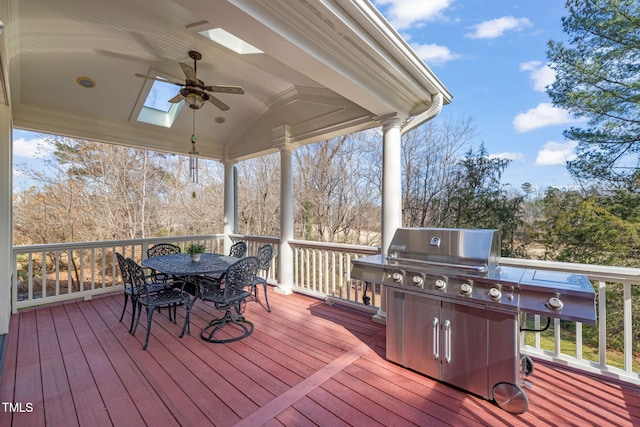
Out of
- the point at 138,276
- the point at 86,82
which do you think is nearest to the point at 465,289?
the point at 138,276

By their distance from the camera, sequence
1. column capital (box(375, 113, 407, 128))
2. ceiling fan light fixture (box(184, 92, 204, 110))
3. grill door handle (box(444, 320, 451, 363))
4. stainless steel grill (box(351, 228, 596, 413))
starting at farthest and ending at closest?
column capital (box(375, 113, 407, 128)) → ceiling fan light fixture (box(184, 92, 204, 110)) → grill door handle (box(444, 320, 451, 363)) → stainless steel grill (box(351, 228, 596, 413))

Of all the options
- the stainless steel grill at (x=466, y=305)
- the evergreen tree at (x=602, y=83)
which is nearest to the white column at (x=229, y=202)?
the stainless steel grill at (x=466, y=305)

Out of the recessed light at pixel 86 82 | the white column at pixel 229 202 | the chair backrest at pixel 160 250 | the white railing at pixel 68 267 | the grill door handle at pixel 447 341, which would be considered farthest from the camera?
the white column at pixel 229 202

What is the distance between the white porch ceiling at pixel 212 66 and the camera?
6.40 feet

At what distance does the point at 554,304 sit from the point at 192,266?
3540 mm

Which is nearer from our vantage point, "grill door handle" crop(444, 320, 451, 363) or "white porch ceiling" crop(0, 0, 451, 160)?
"white porch ceiling" crop(0, 0, 451, 160)

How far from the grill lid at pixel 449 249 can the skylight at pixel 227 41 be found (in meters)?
2.78

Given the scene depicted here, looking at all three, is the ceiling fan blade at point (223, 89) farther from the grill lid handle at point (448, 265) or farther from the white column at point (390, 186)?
the grill lid handle at point (448, 265)

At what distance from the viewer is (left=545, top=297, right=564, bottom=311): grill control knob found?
163 cm

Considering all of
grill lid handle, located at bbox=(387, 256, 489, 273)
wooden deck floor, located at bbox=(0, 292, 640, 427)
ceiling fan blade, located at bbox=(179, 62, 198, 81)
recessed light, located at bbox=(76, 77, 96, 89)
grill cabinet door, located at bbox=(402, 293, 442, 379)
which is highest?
recessed light, located at bbox=(76, 77, 96, 89)

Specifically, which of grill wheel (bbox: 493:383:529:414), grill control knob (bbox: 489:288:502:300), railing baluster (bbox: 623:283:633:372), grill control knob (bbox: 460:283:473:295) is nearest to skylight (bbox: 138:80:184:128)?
grill control knob (bbox: 460:283:473:295)

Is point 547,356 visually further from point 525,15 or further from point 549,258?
point 525,15

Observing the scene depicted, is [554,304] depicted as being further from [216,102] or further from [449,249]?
[216,102]

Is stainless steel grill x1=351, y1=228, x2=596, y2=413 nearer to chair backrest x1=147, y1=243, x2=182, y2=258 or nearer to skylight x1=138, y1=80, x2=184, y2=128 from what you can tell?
chair backrest x1=147, y1=243, x2=182, y2=258
